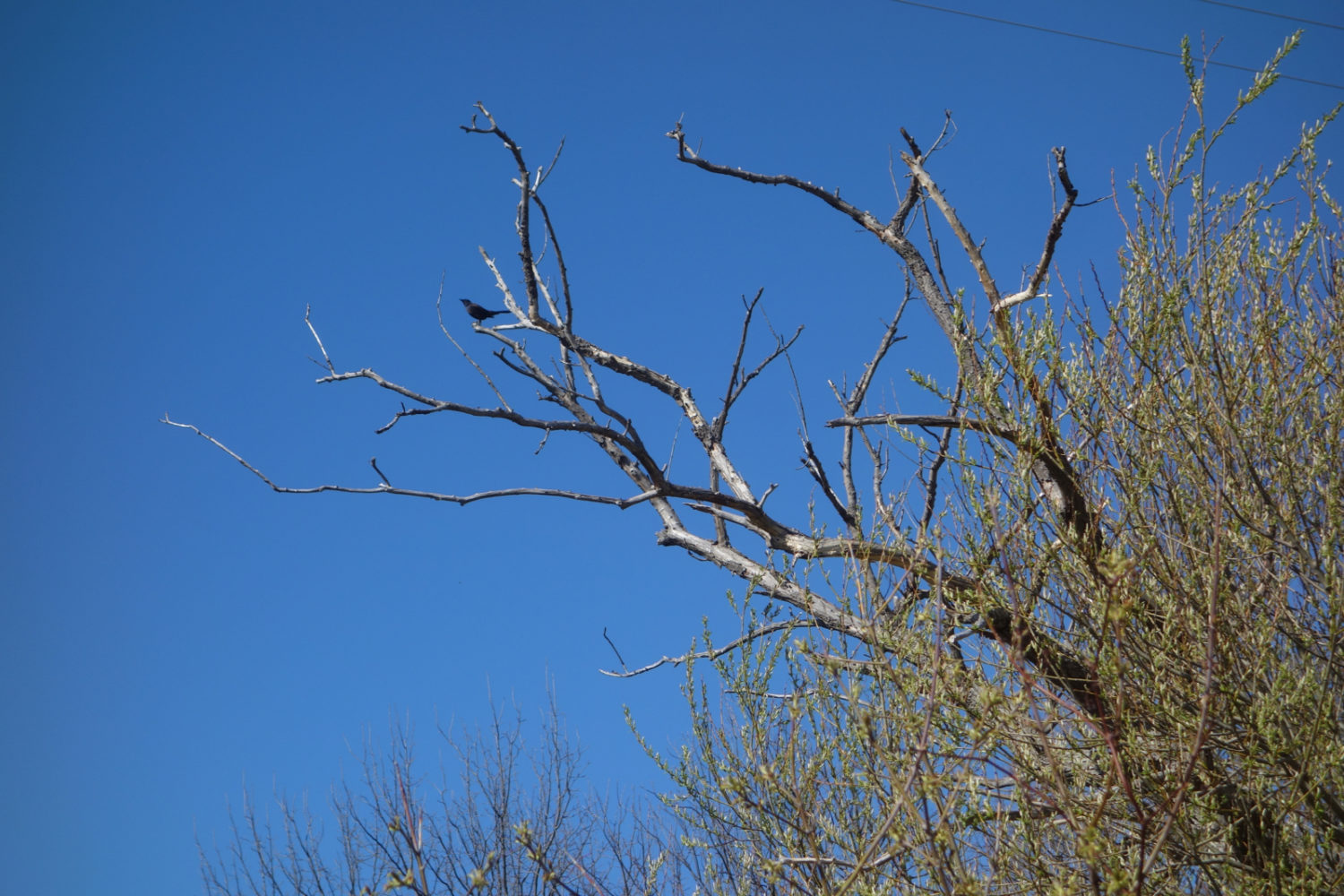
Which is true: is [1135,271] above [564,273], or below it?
below

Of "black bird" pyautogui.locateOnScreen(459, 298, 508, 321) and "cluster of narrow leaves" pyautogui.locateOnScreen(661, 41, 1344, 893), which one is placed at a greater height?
"black bird" pyautogui.locateOnScreen(459, 298, 508, 321)

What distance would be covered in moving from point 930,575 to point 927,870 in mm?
1288

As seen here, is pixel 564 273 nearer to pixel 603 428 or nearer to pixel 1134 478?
pixel 603 428

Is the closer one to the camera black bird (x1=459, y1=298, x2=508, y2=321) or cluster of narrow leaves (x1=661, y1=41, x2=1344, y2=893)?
cluster of narrow leaves (x1=661, y1=41, x2=1344, y2=893)

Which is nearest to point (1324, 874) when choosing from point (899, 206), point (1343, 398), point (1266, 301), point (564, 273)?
point (1343, 398)

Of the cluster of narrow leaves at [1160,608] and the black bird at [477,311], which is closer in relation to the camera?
the cluster of narrow leaves at [1160,608]

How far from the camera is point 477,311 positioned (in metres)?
4.91

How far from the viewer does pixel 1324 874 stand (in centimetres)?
288

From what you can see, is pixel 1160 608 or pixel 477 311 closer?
pixel 1160 608

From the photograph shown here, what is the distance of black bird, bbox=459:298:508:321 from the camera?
489cm

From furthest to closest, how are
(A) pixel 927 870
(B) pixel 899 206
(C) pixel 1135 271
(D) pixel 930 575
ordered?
(B) pixel 899 206 → (D) pixel 930 575 → (C) pixel 1135 271 → (A) pixel 927 870

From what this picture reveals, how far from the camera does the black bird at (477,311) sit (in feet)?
16.1

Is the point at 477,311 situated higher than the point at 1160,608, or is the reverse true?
the point at 477,311

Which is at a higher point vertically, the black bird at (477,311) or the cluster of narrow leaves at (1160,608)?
the black bird at (477,311)
